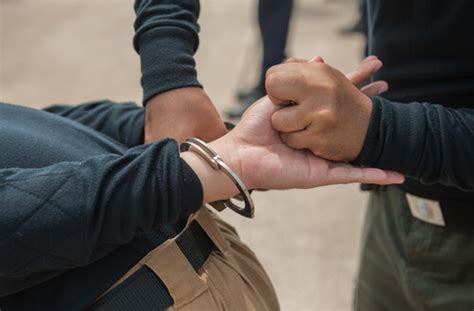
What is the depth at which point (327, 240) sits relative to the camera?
2535 mm

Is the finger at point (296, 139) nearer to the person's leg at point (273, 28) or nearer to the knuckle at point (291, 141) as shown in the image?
the knuckle at point (291, 141)

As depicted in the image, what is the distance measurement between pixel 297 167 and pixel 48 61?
379cm

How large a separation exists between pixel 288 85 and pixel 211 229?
0.85 feet

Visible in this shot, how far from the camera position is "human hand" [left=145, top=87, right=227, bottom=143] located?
106cm

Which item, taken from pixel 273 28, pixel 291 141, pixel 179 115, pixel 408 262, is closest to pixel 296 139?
pixel 291 141

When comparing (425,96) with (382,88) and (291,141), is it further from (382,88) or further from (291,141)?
(291,141)

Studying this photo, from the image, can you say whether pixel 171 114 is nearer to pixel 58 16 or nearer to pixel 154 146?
pixel 154 146

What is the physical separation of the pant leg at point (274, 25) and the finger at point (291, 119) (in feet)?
8.35

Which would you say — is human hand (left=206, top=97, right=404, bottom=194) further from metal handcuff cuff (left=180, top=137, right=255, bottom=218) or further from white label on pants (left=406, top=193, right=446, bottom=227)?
white label on pants (left=406, top=193, right=446, bottom=227)

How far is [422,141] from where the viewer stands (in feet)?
3.01

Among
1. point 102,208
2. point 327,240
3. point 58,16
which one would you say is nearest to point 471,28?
point 102,208

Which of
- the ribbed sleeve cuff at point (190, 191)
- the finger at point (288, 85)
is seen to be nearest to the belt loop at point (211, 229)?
the ribbed sleeve cuff at point (190, 191)

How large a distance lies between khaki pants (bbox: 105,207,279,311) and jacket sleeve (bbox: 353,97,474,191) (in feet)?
0.87

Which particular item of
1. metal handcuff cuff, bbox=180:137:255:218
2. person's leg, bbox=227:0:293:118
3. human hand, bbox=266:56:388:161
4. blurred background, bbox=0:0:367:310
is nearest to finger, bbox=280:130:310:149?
human hand, bbox=266:56:388:161
